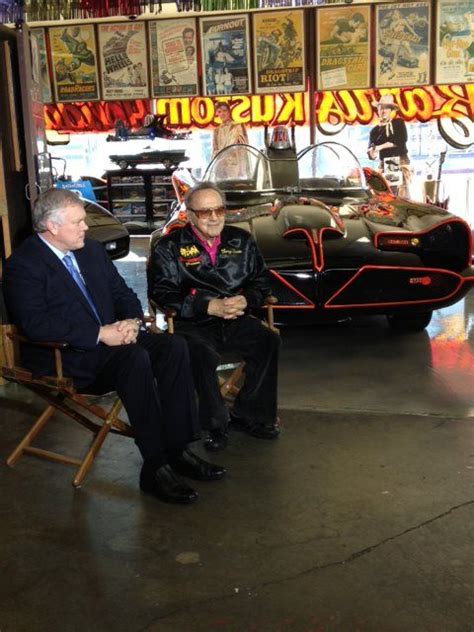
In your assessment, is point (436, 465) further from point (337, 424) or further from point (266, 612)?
point (266, 612)

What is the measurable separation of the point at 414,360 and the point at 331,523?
7.56 feet

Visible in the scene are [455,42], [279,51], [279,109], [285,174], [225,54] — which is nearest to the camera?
[285,174]

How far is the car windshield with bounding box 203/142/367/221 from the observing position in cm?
649

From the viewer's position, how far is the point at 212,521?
3.05 m

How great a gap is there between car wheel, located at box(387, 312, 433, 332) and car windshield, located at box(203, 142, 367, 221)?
1.15 metres

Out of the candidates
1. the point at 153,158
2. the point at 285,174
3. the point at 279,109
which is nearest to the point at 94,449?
the point at 285,174

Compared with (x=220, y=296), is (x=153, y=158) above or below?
above

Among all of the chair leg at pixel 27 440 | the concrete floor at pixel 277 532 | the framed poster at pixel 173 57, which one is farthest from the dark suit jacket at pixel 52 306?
the framed poster at pixel 173 57

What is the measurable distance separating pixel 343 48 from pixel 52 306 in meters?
7.28

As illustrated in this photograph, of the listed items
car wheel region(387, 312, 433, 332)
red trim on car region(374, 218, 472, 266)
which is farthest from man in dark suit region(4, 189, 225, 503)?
car wheel region(387, 312, 433, 332)

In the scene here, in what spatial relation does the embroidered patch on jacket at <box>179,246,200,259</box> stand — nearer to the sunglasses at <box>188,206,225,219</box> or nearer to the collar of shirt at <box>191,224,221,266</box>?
the collar of shirt at <box>191,224,221,266</box>

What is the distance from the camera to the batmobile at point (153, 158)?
1120cm

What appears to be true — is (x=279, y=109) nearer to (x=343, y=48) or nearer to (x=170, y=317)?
(x=343, y=48)

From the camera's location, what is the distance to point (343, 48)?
9523 millimetres
